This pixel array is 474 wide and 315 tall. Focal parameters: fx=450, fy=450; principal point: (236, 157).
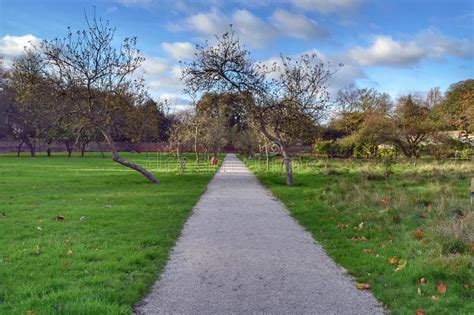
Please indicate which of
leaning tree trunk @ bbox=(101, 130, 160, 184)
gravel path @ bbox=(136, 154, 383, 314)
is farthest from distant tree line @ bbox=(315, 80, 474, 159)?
gravel path @ bbox=(136, 154, 383, 314)

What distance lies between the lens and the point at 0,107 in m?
49.9

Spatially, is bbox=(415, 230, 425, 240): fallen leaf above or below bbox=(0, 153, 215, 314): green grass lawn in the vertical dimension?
above

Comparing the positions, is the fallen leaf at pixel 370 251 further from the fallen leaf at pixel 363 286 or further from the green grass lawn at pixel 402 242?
the fallen leaf at pixel 363 286

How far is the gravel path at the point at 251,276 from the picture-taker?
4484mm

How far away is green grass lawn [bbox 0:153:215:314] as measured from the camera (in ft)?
14.8

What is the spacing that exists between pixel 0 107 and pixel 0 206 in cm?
4399

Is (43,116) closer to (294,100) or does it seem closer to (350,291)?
(294,100)

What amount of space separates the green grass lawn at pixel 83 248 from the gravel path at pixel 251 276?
1.14 ft

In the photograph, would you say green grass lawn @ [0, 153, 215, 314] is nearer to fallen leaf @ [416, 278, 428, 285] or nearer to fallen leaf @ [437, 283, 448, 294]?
fallen leaf @ [416, 278, 428, 285]

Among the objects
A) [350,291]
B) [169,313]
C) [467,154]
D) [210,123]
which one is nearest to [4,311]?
[169,313]

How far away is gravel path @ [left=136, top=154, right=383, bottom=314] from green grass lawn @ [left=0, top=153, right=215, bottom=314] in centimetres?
35

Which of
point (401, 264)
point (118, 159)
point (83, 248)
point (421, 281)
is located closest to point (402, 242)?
point (401, 264)

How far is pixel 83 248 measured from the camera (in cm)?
672

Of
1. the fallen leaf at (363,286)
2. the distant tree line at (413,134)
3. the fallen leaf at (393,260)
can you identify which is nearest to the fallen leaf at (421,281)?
the fallen leaf at (363,286)
